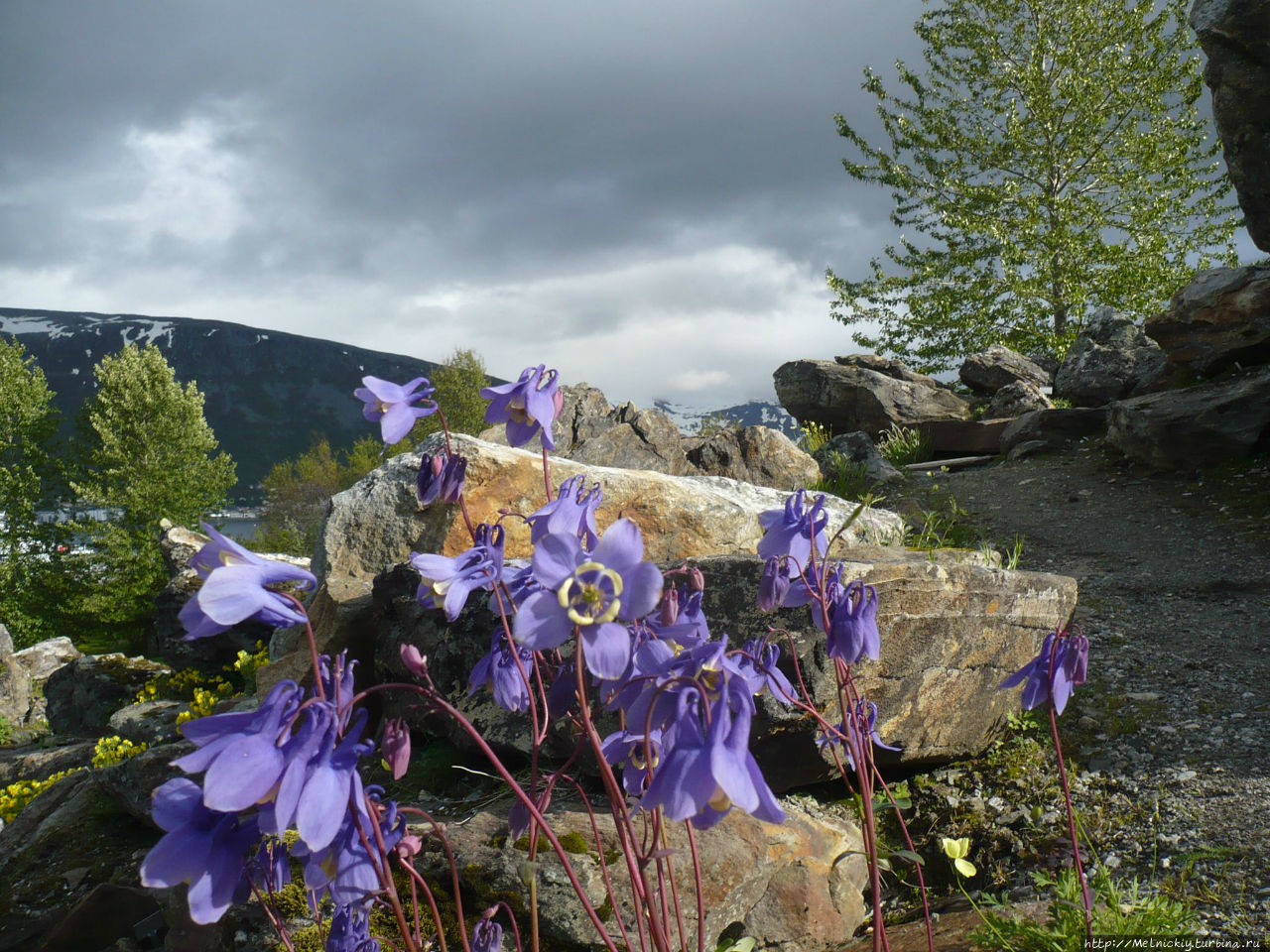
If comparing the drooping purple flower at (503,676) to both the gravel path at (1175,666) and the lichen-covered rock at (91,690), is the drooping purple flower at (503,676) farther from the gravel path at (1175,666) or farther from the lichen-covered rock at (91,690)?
the lichen-covered rock at (91,690)

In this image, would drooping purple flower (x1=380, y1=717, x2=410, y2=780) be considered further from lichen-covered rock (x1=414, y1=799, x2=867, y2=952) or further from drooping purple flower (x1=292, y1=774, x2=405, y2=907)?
lichen-covered rock (x1=414, y1=799, x2=867, y2=952)

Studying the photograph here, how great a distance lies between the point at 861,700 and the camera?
2.59 meters

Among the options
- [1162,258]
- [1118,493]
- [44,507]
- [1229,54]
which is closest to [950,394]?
[1118,493]

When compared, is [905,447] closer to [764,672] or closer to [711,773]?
[764,672]

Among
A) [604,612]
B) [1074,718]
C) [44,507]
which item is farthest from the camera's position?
[44,507]

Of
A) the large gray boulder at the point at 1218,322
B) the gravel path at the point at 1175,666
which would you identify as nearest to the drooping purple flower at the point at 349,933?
the gravel path at the point at 1175,666

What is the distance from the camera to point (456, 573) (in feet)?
5.13

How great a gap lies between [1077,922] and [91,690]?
14.8 m

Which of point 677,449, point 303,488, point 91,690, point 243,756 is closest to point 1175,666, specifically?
point 243,756

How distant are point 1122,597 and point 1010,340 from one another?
19118 millimetres

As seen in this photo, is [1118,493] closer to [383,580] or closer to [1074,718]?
[1074,718]

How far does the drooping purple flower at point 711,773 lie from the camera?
1142 mm

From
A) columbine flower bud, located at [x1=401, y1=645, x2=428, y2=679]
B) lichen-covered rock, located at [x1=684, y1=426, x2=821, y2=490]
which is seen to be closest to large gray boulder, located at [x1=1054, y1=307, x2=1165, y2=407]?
lichen-covered rock, located at [x1=684, y1=426, x2=821, y2=490]

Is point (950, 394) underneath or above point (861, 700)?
above
